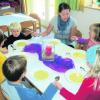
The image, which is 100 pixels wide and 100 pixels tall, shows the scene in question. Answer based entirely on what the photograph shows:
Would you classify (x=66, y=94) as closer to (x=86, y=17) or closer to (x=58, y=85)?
(x=58, y=85)

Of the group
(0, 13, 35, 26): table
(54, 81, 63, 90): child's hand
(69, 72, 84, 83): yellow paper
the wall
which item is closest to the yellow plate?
(69, 72, 84, 83): yellow paper

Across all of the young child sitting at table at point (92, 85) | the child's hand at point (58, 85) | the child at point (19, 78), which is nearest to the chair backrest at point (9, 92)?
the child at point (19, 78)

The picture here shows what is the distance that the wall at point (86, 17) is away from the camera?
3.78 meters

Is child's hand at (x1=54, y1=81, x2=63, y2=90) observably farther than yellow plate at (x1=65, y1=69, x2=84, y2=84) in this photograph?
No

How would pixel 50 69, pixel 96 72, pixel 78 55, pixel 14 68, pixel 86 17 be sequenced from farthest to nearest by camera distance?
1. pixel 86 17
2. pixel 78 55
3. pixel 50 69
4. pixel 14 68
5. pixel 96 72

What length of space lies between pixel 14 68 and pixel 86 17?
2805 mm

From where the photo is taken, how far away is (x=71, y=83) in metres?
1.66

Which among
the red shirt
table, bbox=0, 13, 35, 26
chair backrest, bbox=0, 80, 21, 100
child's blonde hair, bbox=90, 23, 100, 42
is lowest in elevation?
chair backrest, bbox=0, 80, 21, 100

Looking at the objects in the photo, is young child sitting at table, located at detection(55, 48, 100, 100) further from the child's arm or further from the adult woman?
the adult woman

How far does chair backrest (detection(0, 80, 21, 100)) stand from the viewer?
162 cm

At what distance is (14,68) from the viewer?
1434mm

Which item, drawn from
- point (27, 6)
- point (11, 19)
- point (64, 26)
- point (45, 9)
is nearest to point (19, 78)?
point (64, 26)

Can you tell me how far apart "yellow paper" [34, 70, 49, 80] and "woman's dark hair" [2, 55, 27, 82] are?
0.31m

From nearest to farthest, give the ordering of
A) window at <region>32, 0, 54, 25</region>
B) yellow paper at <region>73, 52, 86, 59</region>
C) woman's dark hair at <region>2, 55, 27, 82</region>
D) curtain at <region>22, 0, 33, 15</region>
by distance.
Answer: woman's dark hair at <region>2, 55, 27, 82</region> < yellow paper at <region>73, 52, 86, 59</region> < window at <region>32, 0, 54, 25</region> < curtain at <region>22, 0, 33, 15</region>
